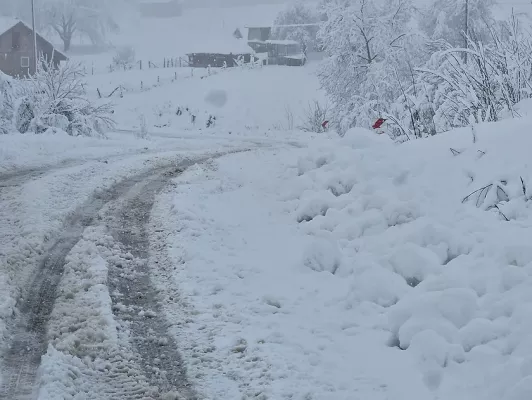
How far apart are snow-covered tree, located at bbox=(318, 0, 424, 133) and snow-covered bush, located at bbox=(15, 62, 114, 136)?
527 inches

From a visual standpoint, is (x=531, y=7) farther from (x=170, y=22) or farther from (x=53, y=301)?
(x=53, y=301)

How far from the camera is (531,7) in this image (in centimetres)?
6806

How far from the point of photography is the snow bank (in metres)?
3.90

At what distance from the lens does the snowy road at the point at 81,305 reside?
3.84 m

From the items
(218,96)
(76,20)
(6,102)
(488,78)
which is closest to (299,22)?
(218,96)

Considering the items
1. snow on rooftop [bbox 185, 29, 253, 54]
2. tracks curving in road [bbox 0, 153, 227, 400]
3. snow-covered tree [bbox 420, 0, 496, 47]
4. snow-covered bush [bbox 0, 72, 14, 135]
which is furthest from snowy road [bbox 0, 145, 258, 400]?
snow on rooftop [bbox 185, 29, 253, 54]

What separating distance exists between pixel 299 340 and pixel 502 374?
1.44 metres

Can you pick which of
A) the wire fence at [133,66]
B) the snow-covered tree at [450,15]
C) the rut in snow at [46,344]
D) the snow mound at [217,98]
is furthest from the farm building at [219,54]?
the rut in snow at [46,344]

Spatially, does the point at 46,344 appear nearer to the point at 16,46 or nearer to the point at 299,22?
the point at 16,46

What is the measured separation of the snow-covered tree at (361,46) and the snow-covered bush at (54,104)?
13385mm

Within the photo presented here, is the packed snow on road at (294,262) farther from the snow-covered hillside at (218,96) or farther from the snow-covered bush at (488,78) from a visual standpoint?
the snow-covered hillside at (218,96)

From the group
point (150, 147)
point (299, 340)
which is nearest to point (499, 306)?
point (299, 340)

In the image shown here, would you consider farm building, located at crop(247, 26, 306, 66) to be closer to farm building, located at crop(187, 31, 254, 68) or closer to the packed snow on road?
farm building, located at crop(187, 31, 254, 68)

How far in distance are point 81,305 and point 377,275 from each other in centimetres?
249
